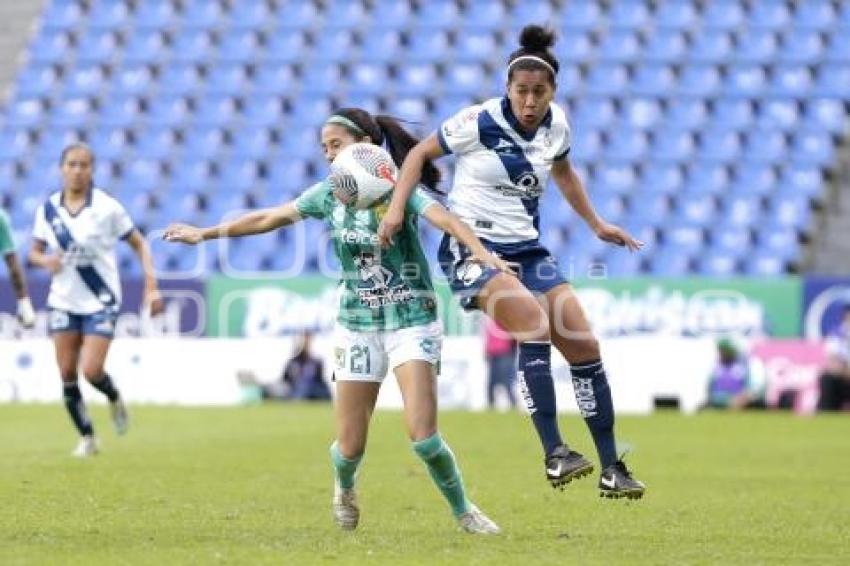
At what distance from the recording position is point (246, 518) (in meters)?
10.4

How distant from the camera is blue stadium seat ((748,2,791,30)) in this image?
30609 millimetres

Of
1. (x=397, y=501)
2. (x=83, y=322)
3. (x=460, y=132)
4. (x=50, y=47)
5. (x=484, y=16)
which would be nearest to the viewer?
(x=460, y=132)

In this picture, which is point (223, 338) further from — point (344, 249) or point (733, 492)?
point (344, 249)

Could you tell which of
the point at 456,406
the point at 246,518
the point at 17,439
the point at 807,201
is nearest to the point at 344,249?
the point at 246,518

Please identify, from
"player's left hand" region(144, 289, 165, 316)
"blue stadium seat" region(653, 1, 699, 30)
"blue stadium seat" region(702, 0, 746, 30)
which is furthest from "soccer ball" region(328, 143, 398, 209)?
"blue stadium seat" region(653, 1, 699, 30)

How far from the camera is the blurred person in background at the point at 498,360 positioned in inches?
1001

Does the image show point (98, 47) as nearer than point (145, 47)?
No

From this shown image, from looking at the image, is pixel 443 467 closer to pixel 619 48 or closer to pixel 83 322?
pixel 83 322

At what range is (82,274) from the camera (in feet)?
52.0

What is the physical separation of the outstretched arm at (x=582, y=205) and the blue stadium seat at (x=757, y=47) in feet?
67.9

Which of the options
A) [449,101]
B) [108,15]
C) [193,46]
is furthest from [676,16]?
[108,15]

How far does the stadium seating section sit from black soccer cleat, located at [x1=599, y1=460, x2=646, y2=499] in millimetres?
17865

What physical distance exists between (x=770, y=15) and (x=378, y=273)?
22899 mm

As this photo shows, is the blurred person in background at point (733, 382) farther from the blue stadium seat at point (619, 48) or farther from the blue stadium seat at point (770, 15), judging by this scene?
the blue stadium seat at point (770, 15)
